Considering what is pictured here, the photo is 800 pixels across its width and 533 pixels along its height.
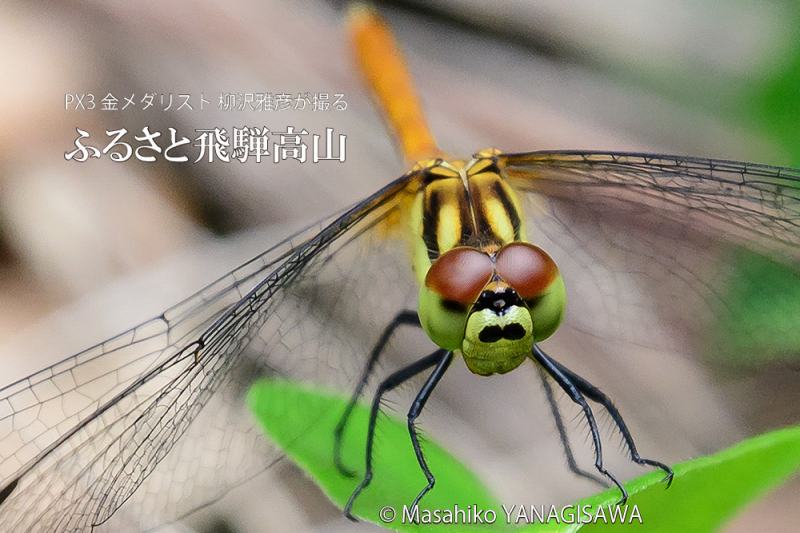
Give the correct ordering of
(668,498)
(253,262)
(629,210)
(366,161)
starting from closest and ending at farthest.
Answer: (668,498) < (253,262) < (629,210) < (366,161)

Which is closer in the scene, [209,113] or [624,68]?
[209,113]

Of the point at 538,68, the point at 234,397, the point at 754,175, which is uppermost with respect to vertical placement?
the point at 538,68

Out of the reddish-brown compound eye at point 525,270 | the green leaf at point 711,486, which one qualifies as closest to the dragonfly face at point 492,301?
the reddish-brown compound eye at point 525,270

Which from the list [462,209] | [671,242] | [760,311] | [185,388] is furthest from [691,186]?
[185,388]

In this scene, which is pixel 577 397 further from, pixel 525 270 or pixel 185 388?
pixel 185 388

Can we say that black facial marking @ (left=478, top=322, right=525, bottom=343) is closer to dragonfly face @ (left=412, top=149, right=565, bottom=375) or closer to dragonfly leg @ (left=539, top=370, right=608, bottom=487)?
dragonfly face @ (left=412, top=149, right=565, bottom=375)

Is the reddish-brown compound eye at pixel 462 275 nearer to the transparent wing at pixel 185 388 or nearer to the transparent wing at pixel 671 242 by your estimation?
the transparent wing at pixel 185 388

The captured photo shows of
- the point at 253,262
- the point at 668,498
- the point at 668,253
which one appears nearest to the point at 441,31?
the point at 668,253

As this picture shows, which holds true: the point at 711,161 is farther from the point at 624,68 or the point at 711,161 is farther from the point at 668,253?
the point at 624,68

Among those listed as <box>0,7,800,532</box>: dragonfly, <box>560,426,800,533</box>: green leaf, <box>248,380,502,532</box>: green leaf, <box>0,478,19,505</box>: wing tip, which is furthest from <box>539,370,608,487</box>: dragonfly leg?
<box>0,478,19,505</box>: wing tip
